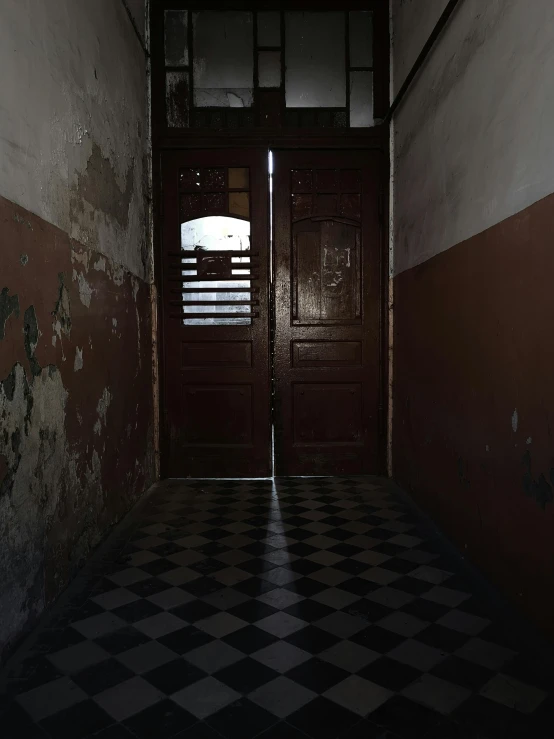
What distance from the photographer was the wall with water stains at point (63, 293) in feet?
6.91

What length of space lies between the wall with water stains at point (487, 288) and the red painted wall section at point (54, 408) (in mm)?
2024

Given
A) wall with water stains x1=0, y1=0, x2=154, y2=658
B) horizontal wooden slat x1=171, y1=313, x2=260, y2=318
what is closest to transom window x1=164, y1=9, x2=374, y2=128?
wall with water stains x1=0, y1=0, x2=154, y2=658

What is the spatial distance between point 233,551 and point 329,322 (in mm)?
2327

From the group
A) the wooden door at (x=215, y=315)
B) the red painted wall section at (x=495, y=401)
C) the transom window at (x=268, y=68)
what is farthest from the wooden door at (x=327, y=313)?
the red painted wall section at (x=495, y=401)

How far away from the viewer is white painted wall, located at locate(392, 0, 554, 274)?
2168 millimetres

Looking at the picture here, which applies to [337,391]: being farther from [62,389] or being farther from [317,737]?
[317,737]

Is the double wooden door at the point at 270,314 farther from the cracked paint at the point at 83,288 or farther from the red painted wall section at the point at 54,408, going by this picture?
the cracked paint at the point at 83,288

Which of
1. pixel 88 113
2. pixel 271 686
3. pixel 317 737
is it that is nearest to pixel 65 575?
pixel 271 686

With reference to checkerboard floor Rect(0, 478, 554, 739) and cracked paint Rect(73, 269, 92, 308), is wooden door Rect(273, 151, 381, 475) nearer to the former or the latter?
checkerboard floor Rect(0, 478, 554, 739)

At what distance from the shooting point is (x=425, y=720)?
169 cm

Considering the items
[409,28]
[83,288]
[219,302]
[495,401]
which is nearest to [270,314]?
[219,302]

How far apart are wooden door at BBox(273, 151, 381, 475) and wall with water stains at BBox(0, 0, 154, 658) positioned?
1.33m

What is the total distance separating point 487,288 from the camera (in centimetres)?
265

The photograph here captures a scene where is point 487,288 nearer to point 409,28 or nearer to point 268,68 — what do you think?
point 409,28
